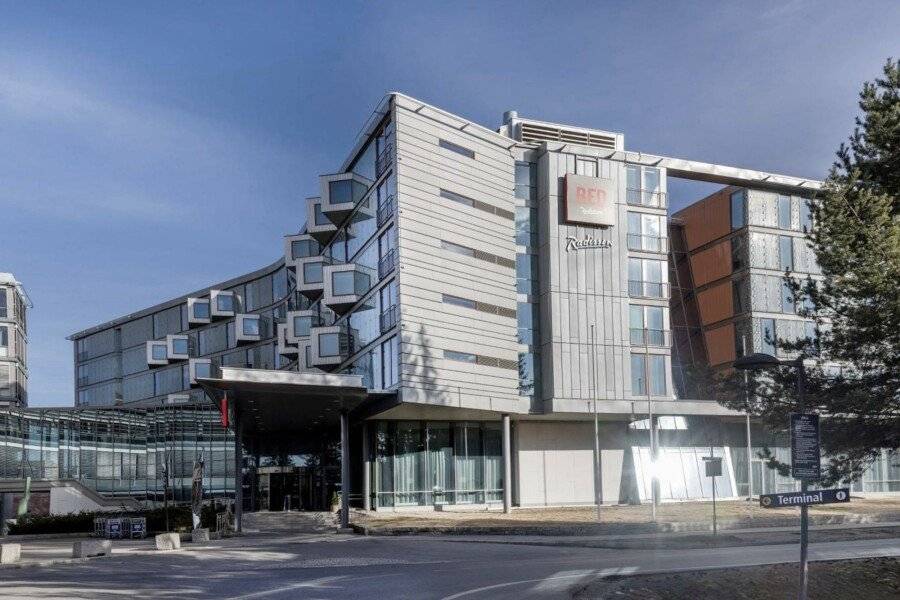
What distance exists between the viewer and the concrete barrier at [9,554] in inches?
1111

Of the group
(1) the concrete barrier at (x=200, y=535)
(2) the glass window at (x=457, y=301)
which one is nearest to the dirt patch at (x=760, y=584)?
(1) the concrete barrier at (x=200, y=535)

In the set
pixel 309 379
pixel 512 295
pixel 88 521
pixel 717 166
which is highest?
pixel 717 166

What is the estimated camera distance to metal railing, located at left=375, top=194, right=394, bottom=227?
4719 centimetres

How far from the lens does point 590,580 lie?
23.0 meters

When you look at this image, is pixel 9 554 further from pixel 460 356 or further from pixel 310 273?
pixel 310 273

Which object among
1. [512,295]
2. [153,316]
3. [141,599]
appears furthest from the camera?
[153,316]

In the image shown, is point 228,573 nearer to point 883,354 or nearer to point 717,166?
point 883,354

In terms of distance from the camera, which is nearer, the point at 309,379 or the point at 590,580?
the point at 590,580

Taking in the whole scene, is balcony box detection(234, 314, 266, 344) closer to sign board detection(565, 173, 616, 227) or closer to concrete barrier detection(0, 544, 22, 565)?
sign board detection(565, 173, 616, 227)

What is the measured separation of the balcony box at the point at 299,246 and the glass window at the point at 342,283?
1252cm

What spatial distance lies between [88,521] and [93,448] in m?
15.1

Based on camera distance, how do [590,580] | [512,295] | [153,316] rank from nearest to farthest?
[590,580], [512,295], [153,316]

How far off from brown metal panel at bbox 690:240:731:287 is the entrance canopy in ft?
81.1

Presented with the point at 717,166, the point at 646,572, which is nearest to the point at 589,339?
the point at 717,166
